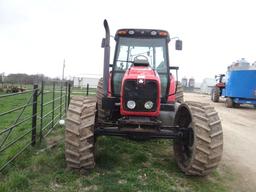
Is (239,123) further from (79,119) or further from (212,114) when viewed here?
(79,119)

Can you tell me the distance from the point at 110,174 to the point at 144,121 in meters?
1.06

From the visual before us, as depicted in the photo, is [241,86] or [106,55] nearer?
[106,55]

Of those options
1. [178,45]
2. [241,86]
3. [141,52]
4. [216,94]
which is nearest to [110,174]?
[141,52]

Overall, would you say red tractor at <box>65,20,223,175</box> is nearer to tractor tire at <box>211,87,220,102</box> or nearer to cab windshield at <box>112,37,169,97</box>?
cab windshield at <box>112,37,169,97</box>

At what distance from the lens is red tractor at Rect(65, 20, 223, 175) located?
621 cm

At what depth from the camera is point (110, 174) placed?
6.29m

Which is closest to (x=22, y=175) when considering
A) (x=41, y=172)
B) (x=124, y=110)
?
(x=41, y=172)

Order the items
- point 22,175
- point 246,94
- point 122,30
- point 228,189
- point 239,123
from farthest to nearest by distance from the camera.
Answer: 1. point 246,94
2. point 239,123
3. point 122,30
4. point 228,189
5. point 22,175

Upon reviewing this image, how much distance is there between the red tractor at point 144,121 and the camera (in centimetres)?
621

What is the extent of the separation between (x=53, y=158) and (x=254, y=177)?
370 centimetres

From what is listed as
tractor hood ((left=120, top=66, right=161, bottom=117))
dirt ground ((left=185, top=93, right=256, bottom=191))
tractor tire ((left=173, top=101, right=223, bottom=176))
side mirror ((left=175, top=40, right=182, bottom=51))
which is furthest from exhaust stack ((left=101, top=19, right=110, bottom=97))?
dirt ground ((left=185, top=93, right=256, bottom=191))

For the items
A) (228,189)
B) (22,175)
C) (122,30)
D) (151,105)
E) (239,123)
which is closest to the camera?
(22,175)

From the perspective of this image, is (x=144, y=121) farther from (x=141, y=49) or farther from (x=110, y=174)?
(x=141, y=49)

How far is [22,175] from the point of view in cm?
583
